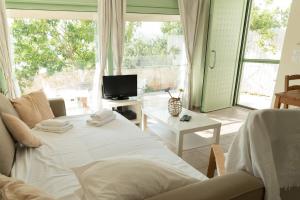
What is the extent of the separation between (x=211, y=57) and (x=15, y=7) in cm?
314

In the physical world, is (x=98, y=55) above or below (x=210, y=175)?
above

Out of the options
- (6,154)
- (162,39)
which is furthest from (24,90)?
(162,39)

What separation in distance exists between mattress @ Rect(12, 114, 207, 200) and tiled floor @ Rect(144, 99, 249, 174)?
79 cm

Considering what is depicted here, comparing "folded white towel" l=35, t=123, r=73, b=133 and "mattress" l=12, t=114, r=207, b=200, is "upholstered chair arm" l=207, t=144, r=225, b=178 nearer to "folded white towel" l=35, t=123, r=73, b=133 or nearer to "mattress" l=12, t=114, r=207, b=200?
"mattress" l=12, t=114, r=207, b=200

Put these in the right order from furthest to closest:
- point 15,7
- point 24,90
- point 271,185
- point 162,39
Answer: point 162,39 → point 24,90 → point 15,7 → point 271,185

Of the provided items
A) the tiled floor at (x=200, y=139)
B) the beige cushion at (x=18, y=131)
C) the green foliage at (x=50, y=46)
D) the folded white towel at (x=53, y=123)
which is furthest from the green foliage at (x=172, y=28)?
the beige cushion at (x=18, y=131)

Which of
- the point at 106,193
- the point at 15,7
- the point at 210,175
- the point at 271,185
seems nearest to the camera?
the point at 106,193

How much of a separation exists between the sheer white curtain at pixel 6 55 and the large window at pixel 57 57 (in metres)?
0.26

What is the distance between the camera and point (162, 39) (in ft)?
13.0

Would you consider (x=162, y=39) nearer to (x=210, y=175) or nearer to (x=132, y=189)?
(x=210, y=175)

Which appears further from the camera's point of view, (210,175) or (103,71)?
(103,71)

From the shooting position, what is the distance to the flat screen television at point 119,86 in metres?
3.24

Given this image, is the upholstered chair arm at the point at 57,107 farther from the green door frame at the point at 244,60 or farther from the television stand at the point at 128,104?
→ the green door frame at the point at 244,60

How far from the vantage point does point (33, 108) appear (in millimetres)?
2156
